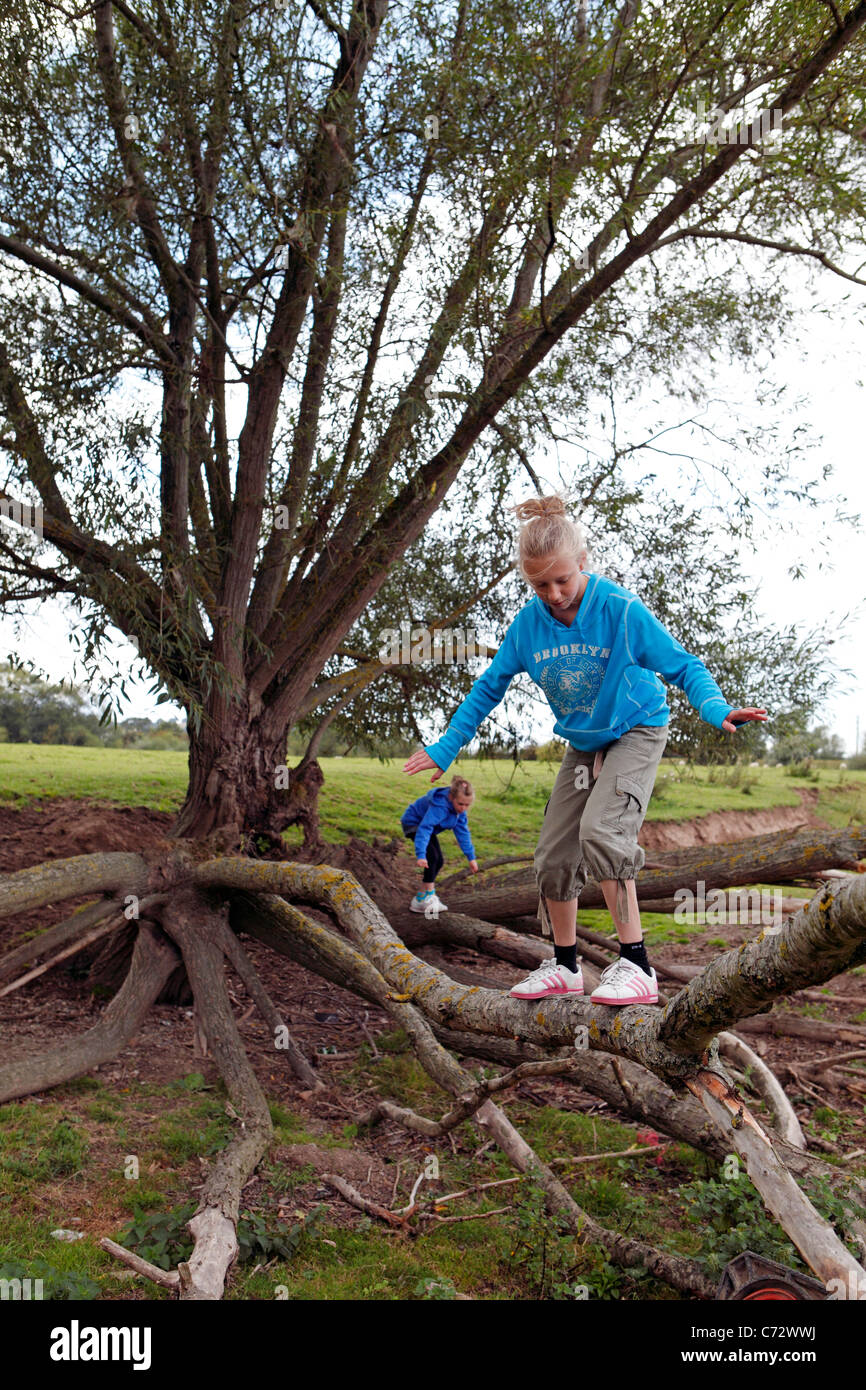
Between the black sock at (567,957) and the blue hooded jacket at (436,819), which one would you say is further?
the blue hooded jacket at (436,819)

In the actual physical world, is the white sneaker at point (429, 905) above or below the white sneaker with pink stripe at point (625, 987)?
below

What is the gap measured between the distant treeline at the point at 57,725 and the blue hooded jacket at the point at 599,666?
7.03 metres

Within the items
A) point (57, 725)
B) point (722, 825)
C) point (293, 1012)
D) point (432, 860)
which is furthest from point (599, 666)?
point (57, 725)

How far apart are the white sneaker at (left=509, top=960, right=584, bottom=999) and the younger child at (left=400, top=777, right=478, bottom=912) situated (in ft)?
14.5

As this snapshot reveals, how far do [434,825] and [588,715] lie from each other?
4956 millimetres

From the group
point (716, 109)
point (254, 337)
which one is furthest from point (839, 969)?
point (254, 337)

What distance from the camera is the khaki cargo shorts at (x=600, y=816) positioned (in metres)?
3.34

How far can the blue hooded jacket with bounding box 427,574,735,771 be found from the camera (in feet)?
11.6

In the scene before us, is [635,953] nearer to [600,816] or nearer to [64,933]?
[600,816]

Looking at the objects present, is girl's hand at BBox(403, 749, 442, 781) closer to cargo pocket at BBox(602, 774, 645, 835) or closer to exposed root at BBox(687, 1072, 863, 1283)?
cargo pocket at BBox(602, 774, 645, 835)

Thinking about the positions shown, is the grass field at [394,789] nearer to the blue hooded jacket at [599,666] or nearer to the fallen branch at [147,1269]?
the blue hooded jacket at [599,666]

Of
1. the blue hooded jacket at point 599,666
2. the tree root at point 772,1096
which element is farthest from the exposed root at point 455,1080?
the blue hooded jacket at point 599,666

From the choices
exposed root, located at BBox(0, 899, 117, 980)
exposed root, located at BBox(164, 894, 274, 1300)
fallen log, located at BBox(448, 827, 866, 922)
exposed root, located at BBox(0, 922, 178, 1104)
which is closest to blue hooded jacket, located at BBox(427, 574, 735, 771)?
exposed root, located at BBox(164, 894, 274, 1300)
